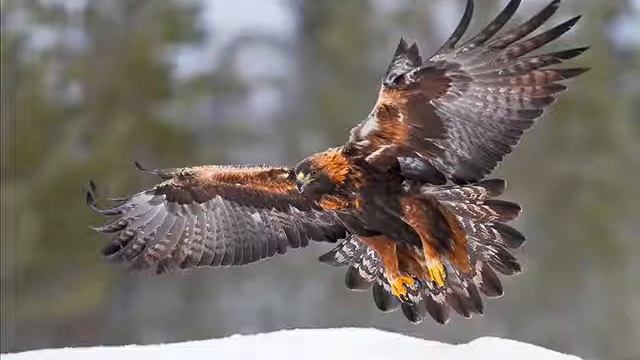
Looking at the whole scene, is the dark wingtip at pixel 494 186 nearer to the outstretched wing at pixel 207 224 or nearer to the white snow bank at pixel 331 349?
the outstretched wing at pixel 207 224

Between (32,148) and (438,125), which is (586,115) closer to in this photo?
(438,125)

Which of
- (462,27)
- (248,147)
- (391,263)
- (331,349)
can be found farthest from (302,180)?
(248,147)

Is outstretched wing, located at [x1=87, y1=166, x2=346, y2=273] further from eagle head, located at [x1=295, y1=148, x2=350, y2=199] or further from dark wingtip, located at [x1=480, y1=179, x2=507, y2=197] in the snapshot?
dark wingtip, located at [x1=480, y1=179, x2=507, y2=197]

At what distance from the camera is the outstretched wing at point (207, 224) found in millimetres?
978

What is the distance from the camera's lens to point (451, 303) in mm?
966

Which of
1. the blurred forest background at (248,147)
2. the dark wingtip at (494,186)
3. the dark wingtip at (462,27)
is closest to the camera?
the dark wingtip at (462,27)

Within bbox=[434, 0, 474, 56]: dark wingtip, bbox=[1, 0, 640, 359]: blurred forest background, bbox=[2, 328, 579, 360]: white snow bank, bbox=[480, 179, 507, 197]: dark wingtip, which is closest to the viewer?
bbox=[434, 0, 474, 56]: dark wingtip

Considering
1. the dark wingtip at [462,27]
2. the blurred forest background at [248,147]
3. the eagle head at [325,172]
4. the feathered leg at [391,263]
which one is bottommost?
the feathered leg at [391,263]

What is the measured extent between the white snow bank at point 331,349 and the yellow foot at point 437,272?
0.32 m

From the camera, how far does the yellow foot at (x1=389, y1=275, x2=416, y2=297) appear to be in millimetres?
947

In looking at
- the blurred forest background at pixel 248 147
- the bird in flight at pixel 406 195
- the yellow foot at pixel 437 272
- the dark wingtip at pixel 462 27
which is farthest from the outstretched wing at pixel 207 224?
the blurred forest background at pixel 248 147

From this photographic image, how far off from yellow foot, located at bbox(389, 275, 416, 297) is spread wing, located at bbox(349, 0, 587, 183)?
139 millimetres

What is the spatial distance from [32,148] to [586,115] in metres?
1.14

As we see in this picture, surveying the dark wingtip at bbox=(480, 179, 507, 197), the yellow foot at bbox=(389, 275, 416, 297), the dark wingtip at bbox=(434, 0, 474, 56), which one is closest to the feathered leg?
the yellow foot at bbox=(389, 275, 416, 297)
